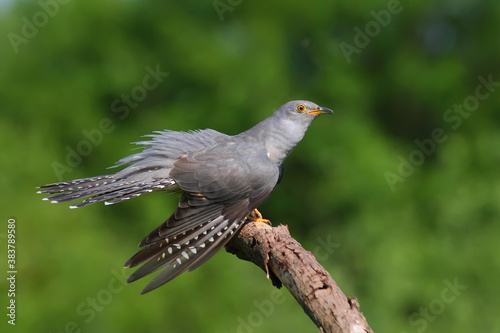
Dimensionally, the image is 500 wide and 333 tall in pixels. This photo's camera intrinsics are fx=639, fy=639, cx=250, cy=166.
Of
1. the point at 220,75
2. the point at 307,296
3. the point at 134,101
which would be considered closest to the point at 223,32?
the point at 220,75

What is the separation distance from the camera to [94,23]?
1220cm

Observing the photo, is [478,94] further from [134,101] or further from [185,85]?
[134,101]
